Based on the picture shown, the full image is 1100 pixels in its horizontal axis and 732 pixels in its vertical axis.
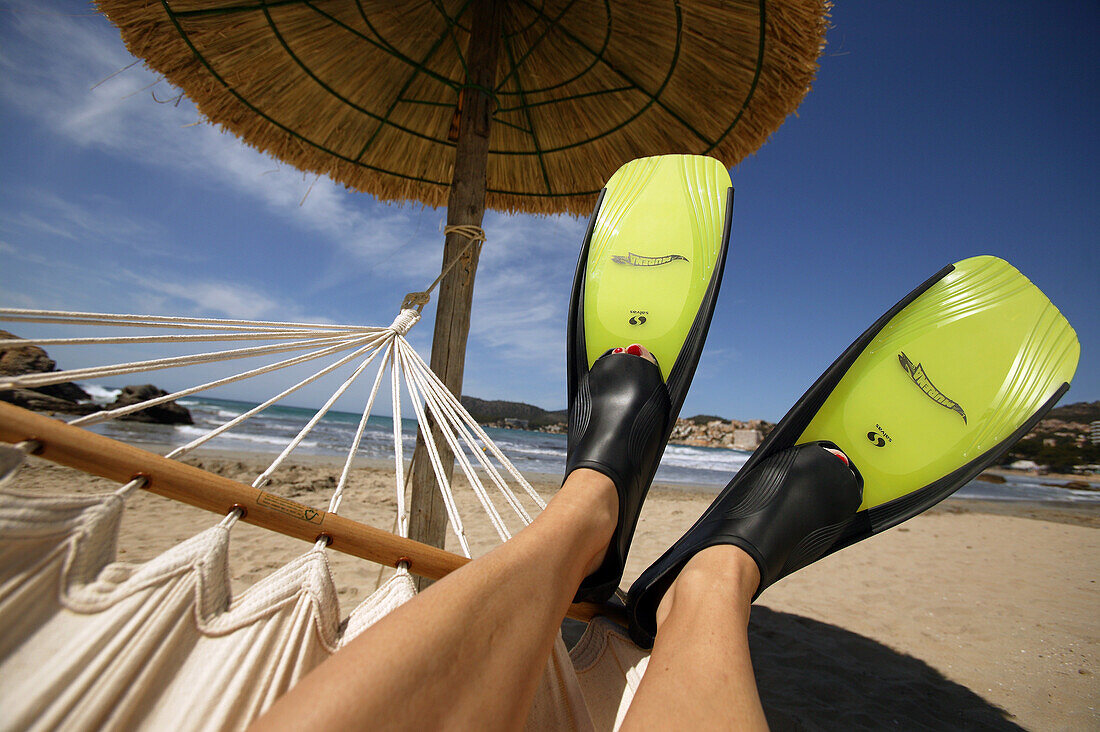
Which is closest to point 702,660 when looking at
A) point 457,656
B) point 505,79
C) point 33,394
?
point 457,656

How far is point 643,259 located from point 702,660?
97 cm

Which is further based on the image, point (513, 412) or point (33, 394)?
point (513, 412)

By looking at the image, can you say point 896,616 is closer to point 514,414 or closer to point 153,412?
point 153,412

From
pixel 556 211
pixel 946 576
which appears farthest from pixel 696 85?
pixel 946 576

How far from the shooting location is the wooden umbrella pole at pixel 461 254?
1.28 metres

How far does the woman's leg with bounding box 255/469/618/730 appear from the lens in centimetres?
35

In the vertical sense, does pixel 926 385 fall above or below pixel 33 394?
above

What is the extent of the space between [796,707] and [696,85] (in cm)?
188

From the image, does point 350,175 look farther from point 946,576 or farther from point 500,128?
point 946,576

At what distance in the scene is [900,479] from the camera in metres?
1.05

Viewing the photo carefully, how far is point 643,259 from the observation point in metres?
1.27

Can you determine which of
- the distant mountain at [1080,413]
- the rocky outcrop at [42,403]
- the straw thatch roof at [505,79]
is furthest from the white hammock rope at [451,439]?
the distant mountain at [1080,413]

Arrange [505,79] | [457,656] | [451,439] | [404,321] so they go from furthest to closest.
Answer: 1. [505,79]
2. [404,321]
3. [451,439]
4. [457,656]

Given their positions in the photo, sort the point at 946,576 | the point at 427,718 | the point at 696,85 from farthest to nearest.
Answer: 1. the point at 946,576
2. the point at 696,85
3. the point at 427,718
